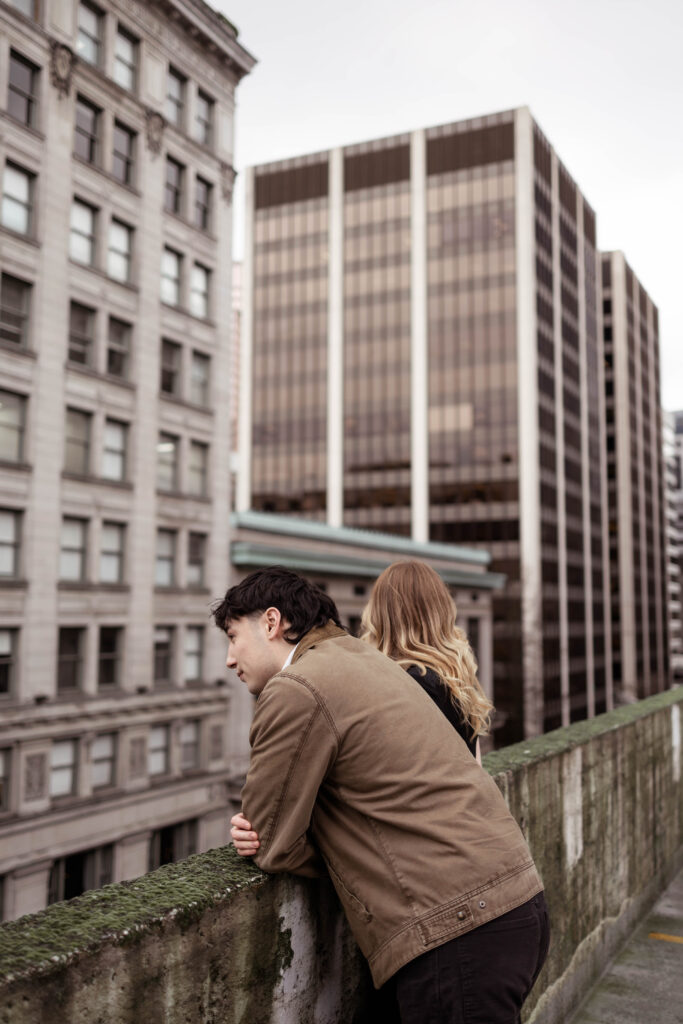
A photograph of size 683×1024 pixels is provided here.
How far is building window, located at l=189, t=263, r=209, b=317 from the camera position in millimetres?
37594

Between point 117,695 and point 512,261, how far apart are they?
69967 millimetres

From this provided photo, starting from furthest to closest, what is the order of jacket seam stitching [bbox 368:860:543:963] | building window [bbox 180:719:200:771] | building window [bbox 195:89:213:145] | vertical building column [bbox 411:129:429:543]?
vertical building column [bbox 411:129:429:543], building window [bbox 195:89:213:145], building window [bbox 180:719:200:771], jacket seam stitching [bbox 368:860:543:963]

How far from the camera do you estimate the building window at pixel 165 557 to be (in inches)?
1380

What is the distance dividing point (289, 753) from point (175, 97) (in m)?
39.5

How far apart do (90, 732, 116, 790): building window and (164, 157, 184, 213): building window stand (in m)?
20.8

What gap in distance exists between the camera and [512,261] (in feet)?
292

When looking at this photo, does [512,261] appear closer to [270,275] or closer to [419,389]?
[419,389]

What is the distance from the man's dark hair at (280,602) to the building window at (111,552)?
98.9ft

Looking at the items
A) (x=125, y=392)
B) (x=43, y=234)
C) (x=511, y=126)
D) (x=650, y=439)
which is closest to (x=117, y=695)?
(x=125, y=392)

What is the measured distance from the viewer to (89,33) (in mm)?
32562

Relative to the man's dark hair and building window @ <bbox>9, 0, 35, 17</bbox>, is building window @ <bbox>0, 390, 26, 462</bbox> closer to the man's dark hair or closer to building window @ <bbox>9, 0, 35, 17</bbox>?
building window @ <bbox>9, 0, 35, 17</bbox>

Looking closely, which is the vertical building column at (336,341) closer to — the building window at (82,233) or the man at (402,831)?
the building window at (82,233)

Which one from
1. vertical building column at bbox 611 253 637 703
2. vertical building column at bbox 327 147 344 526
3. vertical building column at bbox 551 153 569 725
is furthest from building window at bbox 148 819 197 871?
vertical building column at bbox 611 253 637 703

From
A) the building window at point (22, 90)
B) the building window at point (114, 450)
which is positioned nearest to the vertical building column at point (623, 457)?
the building window at point (114, 450)
